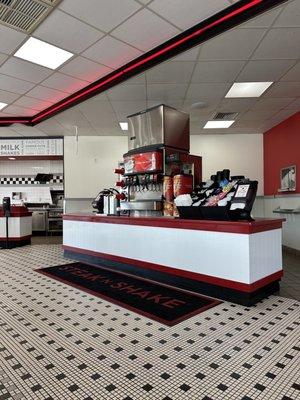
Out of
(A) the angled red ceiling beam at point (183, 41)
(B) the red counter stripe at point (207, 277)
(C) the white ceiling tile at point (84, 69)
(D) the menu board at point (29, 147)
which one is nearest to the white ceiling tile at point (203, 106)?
(A) the angled red ceiling beam at point (183, 41)

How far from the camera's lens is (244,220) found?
3082mm

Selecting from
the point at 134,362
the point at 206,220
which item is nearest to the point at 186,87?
the point at 206,220

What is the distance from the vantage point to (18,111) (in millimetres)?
7000

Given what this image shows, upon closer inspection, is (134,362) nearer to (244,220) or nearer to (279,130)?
(244,220)

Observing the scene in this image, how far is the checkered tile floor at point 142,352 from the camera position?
1.69 m

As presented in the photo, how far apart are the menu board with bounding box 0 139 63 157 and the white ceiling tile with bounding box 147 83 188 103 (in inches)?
179

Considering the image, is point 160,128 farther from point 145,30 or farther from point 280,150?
point 280,150

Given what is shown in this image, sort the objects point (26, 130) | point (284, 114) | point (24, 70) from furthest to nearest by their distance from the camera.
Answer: point (26, 130) → point (284, 114) → point (24, 70)

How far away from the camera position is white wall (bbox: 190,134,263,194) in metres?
8.64

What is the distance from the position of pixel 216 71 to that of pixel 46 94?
3.47m

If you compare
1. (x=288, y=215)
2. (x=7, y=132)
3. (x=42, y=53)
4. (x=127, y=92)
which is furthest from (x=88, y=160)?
(x=288, y=215)

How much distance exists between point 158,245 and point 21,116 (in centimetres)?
580

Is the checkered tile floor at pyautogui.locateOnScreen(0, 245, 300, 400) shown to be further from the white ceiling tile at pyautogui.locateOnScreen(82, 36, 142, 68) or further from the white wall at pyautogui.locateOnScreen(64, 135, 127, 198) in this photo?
the white wall at pyautogui.locateOnScreen(64, 135, 127, 198)

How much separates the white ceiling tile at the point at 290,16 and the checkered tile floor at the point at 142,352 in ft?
10.5
